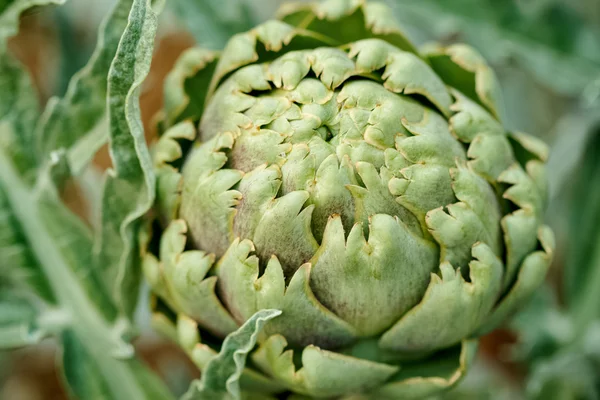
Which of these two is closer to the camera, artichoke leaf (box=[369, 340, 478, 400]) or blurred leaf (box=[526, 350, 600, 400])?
artichoke leaf (box=[369, 340, 478, 400])

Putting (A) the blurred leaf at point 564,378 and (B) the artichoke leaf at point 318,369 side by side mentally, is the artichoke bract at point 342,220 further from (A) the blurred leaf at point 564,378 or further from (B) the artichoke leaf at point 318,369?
(A) the blurred leaf at point 564,378

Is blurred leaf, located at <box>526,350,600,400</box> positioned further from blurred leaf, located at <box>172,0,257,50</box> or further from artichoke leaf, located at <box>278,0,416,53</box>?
blurred leaf, located at <box>172,0,257,50</box>

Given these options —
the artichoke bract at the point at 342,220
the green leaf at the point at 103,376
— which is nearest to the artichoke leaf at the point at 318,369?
the artichoke bract at the point at 342,220

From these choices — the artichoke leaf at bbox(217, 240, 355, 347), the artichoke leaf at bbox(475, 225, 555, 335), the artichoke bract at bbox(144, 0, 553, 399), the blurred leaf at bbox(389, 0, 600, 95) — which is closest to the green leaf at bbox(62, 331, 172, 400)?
the artichoke bract at bbox(144, 0, 553, 399)

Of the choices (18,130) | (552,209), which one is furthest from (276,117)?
(552,209)

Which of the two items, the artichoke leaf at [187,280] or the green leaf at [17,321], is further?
the green leaf at [17,321]

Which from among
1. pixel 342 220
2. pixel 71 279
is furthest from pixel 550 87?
pixel 71 279
